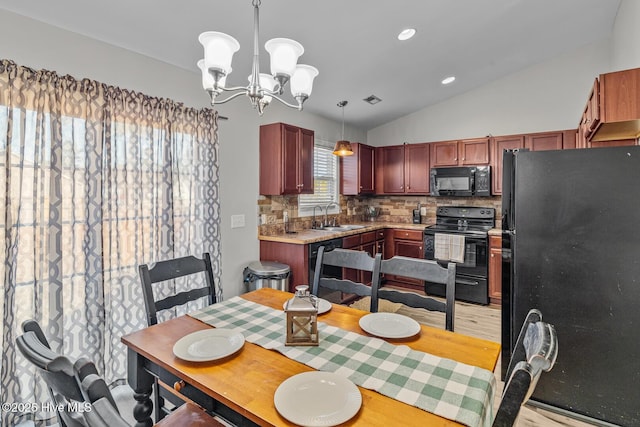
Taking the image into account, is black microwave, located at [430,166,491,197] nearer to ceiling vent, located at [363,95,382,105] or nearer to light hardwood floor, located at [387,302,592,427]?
ceiling vent, located at [363,95,382,105]

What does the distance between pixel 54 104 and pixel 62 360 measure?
192cm

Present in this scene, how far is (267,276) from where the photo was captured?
3.14m

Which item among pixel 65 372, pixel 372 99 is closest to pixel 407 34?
pixel 372 99

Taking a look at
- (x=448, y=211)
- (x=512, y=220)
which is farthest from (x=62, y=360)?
(x=448, y=211)

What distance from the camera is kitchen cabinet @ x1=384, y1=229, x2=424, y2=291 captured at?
183 inches

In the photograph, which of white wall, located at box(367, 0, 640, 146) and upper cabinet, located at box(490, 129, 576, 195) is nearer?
white wall, located at box(367, 0, 640, 146)

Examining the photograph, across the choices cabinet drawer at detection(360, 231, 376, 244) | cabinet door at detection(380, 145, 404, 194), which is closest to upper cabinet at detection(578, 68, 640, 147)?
cabinet drawer at detection(360, 231, 376, 244)

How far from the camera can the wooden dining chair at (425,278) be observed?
5.40ft

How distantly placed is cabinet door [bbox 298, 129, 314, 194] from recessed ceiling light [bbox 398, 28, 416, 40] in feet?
4.58

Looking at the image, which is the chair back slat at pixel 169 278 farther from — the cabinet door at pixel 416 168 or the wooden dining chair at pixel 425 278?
the cabinet door at pixel 416 168

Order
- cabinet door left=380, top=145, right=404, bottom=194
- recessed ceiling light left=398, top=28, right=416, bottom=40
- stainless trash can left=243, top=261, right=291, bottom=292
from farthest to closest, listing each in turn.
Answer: cabinet door left=380, top=145, right=404, bottom=194, stainless trash can left=243, top=261, right=291, bottom=292, recessed ceiling light left=398, top=28, right=416, bottom=40

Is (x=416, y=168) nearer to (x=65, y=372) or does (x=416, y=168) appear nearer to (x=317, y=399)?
(x=317, y=399)

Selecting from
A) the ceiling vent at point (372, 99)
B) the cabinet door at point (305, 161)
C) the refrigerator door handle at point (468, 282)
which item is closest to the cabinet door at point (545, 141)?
the refrigerator door handle at point (468, 282)

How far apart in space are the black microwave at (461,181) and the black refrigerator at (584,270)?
7.93 feet
